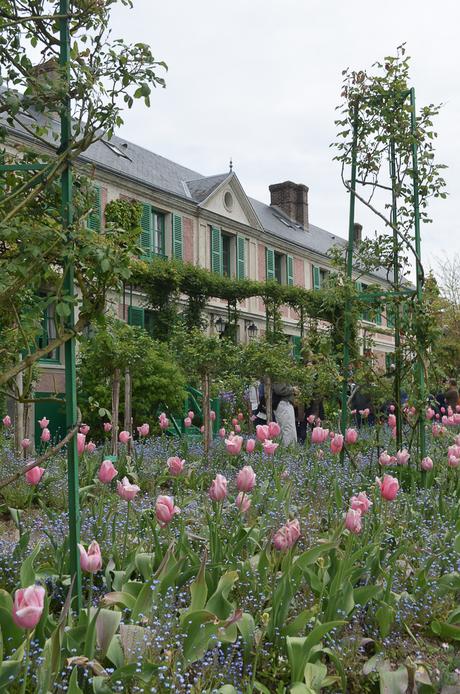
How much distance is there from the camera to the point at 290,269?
2822 centimetres

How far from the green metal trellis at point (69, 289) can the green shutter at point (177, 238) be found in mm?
18699

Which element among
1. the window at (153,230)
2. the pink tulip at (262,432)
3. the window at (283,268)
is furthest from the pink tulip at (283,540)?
the window at (283,268)

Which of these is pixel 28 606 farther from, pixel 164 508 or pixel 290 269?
pixel 290 269

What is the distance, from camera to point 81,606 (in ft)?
9.04

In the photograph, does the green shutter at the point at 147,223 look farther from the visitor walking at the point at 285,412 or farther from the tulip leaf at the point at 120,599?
the tulip leaf at the point at 120,599

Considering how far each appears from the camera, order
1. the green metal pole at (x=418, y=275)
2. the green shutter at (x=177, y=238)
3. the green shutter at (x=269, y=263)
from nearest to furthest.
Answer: the green metal pole at (x=418, y=275) → the green shutter at (x=177, y=238) → the green shutter at (x=269, y=263)

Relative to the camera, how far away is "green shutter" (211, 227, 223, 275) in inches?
925

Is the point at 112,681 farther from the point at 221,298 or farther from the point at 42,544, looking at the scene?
the point at 221,298

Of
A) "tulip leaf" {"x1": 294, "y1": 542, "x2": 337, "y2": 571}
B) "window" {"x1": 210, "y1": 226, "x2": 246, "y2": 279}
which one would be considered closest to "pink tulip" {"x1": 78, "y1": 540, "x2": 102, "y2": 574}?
"tulip leaf" {"x1": 294, "y1": 542, "x2": 337, "y2": 571}

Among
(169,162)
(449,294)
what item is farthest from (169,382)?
(449,294)

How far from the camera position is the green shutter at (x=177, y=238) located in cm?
2172

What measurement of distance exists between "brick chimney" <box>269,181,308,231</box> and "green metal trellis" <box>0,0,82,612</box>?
29.9m

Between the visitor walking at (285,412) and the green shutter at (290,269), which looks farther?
the green shutter at (290,269)

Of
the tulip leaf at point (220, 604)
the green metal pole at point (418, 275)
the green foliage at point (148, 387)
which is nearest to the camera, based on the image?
the tulip leaf at point (220, 604)
